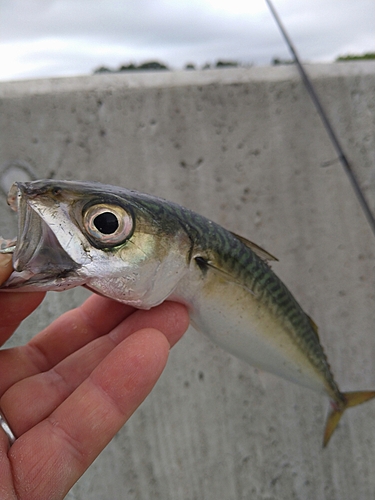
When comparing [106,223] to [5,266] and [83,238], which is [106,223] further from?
[5,266]

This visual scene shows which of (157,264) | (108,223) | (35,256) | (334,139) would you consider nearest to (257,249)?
(157,264)

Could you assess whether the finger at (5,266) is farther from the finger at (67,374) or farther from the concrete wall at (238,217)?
the concrete wall at (238,217)

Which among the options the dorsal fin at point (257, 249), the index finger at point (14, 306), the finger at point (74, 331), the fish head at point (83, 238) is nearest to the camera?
the fish head at point (83, 238)

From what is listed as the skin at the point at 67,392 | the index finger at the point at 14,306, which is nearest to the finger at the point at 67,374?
the skin at the point at 67,392

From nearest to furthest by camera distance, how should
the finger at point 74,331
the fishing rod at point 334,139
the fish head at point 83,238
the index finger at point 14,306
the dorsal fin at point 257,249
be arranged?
the fish head at point 83,238
the index finger at point 14,306
the dorsal fin at point 257,249
the finger at point 74,331
the fishing rod at point 334,139

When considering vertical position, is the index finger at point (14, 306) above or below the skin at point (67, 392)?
above

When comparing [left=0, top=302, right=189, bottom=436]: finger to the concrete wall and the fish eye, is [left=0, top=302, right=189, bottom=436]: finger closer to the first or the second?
the fish eye
